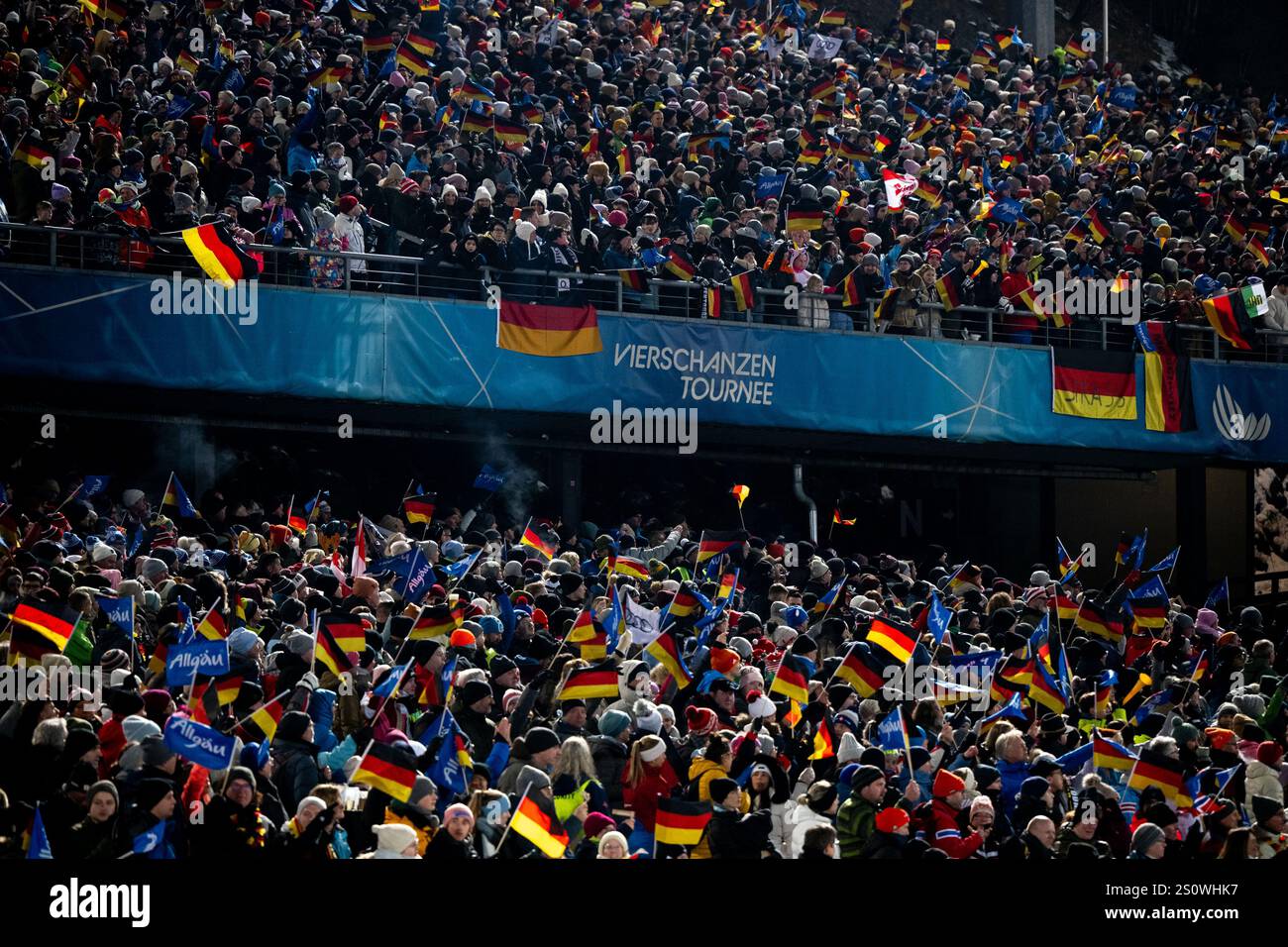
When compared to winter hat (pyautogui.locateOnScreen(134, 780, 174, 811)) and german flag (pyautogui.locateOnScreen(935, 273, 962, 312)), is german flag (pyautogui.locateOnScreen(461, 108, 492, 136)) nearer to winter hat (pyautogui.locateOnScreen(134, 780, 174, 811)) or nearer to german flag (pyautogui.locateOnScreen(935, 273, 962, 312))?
german flag (pyautogui.locateOnScreen(935, 273, 962, 312))

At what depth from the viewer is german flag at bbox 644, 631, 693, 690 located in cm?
1320

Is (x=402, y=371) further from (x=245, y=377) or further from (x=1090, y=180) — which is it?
(x=1090, y=180)

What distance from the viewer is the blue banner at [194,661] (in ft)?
37.0

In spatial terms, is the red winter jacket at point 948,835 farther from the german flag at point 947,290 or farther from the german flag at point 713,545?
the german flag at point 947,290

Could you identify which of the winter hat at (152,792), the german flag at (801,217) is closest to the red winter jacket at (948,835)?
the winter hat at (152,792)

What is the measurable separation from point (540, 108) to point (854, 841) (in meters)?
14.8

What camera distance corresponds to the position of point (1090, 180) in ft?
96.1

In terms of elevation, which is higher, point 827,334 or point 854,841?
point 827,334

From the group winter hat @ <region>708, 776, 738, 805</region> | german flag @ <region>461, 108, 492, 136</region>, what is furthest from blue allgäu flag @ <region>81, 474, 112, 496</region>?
winter hat @ <region>708, 776, 738, 805</region>

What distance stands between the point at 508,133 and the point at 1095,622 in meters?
8.71

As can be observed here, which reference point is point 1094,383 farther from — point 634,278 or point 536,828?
point 536,828

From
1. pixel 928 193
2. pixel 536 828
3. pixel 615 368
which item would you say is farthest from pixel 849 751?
pixel 928 193

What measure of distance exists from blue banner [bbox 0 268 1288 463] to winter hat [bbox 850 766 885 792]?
12279mm

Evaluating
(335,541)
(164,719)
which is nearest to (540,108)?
(335,541)
